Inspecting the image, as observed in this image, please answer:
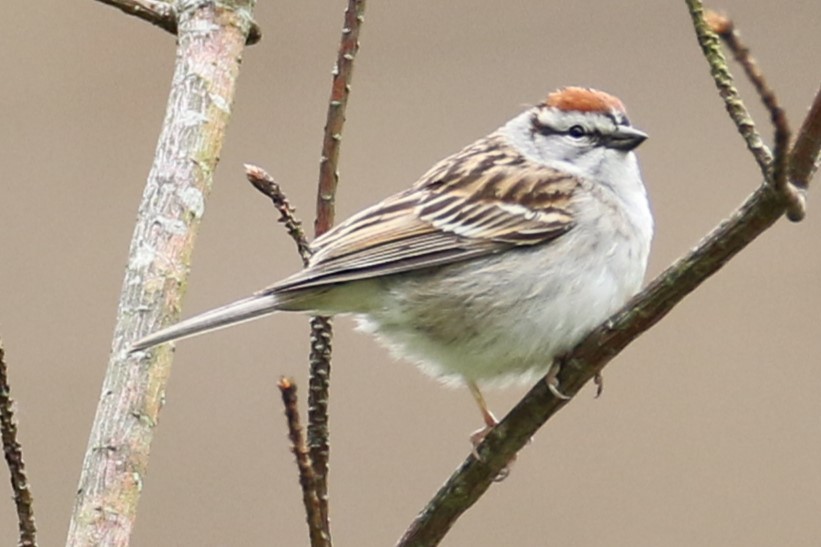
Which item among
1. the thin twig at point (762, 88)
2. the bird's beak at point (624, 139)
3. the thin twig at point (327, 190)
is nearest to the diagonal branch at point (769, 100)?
the thin twig at point (762, 88)

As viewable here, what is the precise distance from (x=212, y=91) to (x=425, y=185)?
31.4 inches

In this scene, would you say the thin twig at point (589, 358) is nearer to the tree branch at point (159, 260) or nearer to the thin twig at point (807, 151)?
the thin twig at point (807, 151)

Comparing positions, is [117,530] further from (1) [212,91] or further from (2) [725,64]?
(2) [725,64]

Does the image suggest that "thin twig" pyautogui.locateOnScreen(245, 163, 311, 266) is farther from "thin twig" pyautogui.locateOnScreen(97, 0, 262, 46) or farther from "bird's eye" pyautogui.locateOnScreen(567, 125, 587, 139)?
"bird's eye" pyautogui.locateOnScreen(567, 125, 587, 139)

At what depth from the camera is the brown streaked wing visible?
2.51 m

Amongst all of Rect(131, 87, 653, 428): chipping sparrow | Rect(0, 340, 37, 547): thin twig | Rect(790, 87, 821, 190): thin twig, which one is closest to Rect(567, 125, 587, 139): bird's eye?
Rect(131, 87, 653, 428): chipping sparrow

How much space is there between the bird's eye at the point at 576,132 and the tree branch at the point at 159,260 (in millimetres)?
901

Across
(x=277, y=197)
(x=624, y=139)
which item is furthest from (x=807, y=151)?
(x=624, y=139)

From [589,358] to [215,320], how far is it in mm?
684

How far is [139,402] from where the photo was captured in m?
1.81

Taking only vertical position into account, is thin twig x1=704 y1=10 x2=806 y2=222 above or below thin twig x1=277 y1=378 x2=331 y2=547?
above

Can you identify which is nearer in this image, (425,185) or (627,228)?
(627,228)

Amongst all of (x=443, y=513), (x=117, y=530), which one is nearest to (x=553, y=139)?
(x=443, y=513)

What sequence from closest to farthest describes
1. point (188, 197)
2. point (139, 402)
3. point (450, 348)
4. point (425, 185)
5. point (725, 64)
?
1. point (725, 64)
2. point (139, 402)
3. point (188, 197)
4. point (450, 348)
5. point (425, 185)
